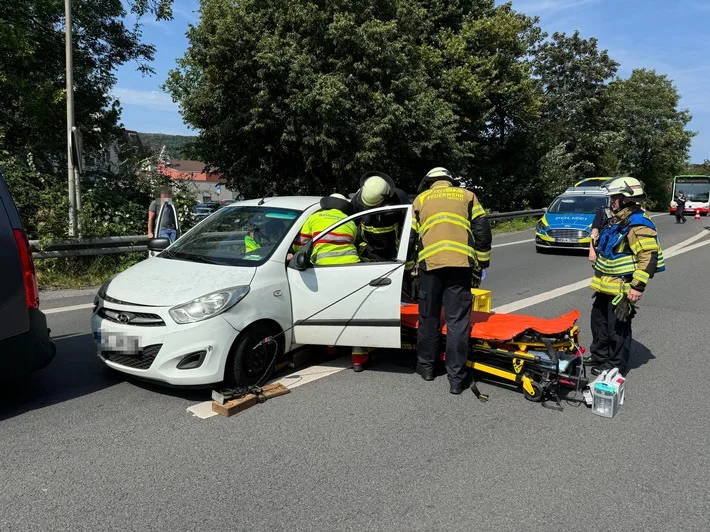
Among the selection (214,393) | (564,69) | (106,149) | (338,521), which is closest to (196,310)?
(214,393)

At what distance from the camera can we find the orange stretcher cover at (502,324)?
4441 millimetres

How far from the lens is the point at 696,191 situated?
3653cm

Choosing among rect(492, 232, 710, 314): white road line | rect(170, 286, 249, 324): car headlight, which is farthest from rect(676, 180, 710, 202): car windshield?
rect(170, 286, 249, 324): car headlight

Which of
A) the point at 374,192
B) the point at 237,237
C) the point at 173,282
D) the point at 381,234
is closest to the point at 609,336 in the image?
the point at 381,234

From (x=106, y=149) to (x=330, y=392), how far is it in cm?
1354

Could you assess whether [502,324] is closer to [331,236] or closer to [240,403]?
[331,236]

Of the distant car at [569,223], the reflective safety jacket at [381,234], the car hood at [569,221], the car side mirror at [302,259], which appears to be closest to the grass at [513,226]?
the distant car at [569,223]

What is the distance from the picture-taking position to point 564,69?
132 feet

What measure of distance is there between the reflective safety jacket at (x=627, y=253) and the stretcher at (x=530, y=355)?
49 centimetres

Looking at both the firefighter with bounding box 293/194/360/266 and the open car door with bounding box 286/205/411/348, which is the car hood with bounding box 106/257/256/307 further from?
the firefighter with bounding box 293/194/360/266

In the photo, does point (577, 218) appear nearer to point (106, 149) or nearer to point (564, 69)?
point (106, 149)

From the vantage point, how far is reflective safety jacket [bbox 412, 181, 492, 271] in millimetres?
4387

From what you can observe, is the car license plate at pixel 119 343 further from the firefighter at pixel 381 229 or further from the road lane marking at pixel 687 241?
the road lane marking at pixel 687 241

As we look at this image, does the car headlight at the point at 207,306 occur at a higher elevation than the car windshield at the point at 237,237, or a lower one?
lower
